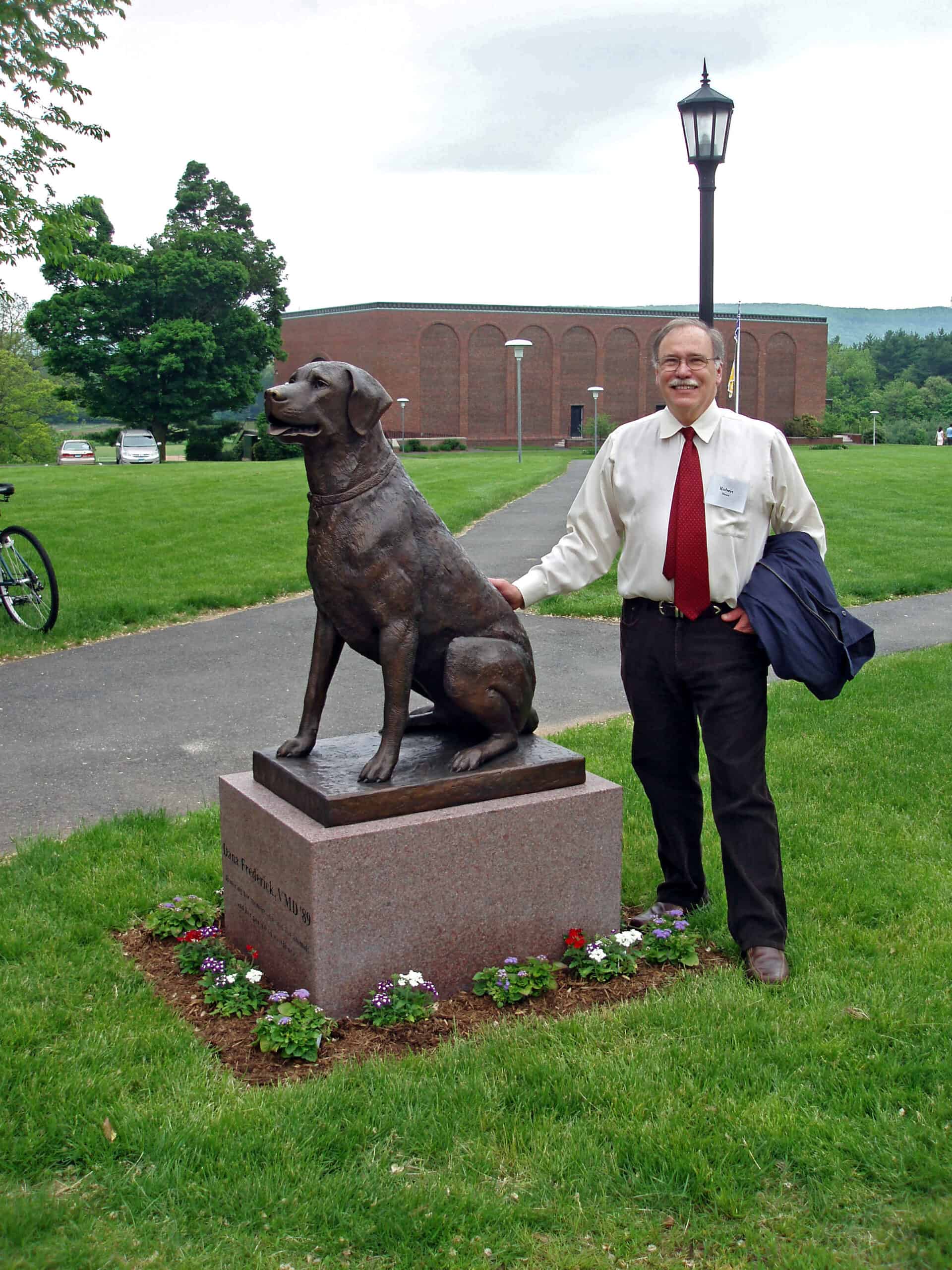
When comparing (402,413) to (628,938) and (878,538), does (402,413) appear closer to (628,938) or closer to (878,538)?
(878,538)

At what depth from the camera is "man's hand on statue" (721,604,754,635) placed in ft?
12.4

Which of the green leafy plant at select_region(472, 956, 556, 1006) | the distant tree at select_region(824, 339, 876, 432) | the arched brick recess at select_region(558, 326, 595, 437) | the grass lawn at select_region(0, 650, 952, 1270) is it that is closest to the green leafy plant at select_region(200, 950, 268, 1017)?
the grass lawn at select_region(0, 650, 952, 1270)

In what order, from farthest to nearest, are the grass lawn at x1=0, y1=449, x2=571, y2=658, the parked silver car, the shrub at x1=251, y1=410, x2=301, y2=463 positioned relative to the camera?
1. the shrub at x1=251, y1=410, x2=301, y2=463
2. the parked silver car
3. the grass lawn at x1=0, y1=449, x2=571, y2=658

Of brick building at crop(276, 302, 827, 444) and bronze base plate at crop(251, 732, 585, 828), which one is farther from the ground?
brick building at crop(276, 302, 827, 444)

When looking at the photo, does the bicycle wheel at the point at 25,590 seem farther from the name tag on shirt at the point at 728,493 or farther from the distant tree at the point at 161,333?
the distant tree at the point at 161,333

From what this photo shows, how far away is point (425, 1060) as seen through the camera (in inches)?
134

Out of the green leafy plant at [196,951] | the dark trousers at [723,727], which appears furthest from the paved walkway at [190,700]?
the dark trousers at [723,727]

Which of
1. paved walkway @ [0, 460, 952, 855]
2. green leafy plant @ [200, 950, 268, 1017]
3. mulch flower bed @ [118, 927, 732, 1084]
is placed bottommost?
mulch flower bed @ [118, 927, 732, 1084]

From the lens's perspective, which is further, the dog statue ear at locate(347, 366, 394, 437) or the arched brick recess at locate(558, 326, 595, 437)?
the arched brick recess at locate(558, 326, 595, 437)

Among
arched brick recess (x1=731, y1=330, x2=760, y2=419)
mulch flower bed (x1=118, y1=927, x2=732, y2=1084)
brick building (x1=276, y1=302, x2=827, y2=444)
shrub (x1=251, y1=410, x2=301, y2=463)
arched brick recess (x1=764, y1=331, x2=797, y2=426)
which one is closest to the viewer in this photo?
mulch flower bed (x1=118, y1=927, x2=732, y2=1084)

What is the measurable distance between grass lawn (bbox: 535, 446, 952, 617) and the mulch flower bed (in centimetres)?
177

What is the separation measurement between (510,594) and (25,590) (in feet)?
22.3

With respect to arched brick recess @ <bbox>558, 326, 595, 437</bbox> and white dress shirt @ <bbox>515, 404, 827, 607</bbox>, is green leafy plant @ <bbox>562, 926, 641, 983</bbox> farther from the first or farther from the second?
arched brick recess @ <bbox>558, 326, 595, 437</bbox>

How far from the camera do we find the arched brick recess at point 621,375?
70375 millimetres
